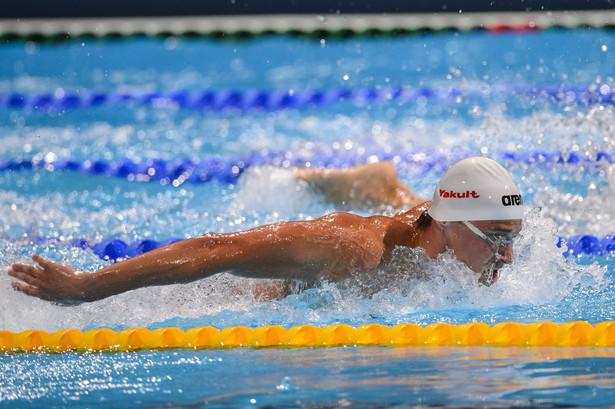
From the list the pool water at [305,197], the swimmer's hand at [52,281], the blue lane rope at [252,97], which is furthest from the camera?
the blue lane rope at [252,97]

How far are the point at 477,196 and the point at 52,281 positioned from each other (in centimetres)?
124

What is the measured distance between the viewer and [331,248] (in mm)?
2521

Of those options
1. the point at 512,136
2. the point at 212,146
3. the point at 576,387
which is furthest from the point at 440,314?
the point at 212,146

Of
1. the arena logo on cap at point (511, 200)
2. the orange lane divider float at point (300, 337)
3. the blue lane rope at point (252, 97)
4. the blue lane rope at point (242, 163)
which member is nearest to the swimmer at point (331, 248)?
the arena logo on cap at point (511, 200)

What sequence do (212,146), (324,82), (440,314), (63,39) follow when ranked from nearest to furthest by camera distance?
(440,314) → (212,146) → (324,82) → (63,39)

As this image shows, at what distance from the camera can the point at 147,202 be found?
4500 mm

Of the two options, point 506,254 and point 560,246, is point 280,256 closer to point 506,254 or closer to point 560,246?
point 506,254

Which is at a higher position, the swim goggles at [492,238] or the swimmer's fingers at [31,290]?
the swim goggles at [492,238]

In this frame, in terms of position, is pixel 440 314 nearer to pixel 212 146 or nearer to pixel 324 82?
pixel 212 146

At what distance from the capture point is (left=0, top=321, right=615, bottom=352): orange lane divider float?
8.05ft

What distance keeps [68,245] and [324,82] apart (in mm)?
3736

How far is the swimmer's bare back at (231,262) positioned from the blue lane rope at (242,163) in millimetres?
2288

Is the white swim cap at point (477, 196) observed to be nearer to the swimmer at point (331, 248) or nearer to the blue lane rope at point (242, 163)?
the swimmer at point (331, 248)

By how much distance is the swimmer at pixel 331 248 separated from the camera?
7.90ft
